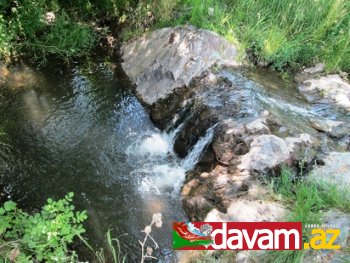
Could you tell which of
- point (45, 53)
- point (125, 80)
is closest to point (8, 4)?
point (45, 53)

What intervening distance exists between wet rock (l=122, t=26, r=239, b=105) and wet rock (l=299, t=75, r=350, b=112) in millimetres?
1174

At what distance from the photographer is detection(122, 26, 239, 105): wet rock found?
518 centimetres

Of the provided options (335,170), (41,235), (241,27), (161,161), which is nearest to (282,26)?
(241,27)

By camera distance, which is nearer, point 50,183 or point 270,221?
point 270,221

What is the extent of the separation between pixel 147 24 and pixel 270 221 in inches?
169

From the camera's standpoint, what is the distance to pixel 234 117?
4.22 metres

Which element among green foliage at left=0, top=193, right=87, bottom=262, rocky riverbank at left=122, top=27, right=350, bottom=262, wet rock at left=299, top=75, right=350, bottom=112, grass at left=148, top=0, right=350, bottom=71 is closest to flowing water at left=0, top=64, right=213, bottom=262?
rocky riverbank at left=122, top=27, right=350, bottom=262

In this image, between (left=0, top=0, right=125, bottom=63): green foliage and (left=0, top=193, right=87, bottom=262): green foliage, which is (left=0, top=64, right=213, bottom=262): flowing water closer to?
(left=0, top=0, right=125, bottom=63): green foliage

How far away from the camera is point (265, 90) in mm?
4965

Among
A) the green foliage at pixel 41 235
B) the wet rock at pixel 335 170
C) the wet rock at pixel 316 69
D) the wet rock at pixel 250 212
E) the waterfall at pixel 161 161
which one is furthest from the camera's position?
the wet rock at pixel 316 69

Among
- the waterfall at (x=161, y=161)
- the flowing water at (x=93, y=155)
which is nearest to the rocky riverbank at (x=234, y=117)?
the waterfall at (x=161, y=161)

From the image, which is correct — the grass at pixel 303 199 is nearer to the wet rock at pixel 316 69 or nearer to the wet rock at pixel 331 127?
the wet rock at pixel 331 127

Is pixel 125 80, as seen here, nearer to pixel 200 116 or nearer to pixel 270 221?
pixel 200 116

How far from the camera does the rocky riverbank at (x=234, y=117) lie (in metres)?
3.65
